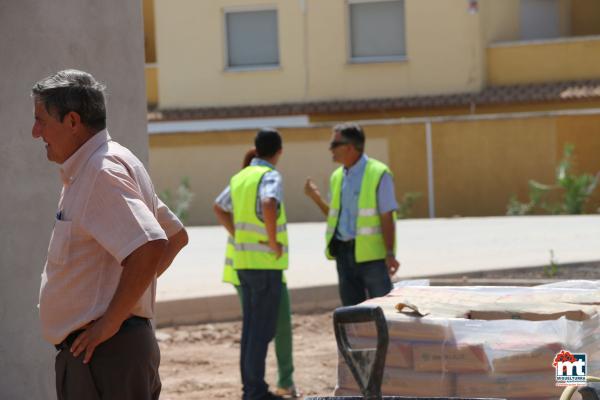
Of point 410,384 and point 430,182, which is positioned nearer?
point 410,384

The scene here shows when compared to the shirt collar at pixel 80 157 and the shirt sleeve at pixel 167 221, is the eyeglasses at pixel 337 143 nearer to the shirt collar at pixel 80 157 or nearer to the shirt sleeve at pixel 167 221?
the shirt sleeve at pixel 167 221

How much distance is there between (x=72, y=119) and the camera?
415 cm

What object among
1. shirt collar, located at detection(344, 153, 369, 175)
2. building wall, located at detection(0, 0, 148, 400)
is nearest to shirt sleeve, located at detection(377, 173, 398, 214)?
shirt collar, located at detection(344, 153, 369, 175)

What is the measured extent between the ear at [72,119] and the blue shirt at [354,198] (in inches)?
177

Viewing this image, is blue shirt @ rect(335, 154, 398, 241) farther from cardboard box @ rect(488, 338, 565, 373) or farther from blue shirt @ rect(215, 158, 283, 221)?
cardboard box @ rect(488, 338, 565, 373)

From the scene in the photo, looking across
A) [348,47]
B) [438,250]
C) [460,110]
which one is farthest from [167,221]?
[348,47]

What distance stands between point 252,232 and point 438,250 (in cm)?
941

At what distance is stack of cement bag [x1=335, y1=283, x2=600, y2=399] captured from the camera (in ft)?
14.3

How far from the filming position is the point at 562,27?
103 ft

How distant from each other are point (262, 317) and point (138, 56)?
2130 millimetres

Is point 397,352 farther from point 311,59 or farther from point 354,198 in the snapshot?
point 311,59

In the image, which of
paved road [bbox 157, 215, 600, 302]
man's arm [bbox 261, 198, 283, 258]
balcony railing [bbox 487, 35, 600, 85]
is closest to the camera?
man's arm [bbox 261, 198, 283, 258]

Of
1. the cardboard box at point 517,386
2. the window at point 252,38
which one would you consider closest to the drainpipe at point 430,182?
the window at point 252,38

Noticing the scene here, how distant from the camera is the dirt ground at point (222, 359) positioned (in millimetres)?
8836
